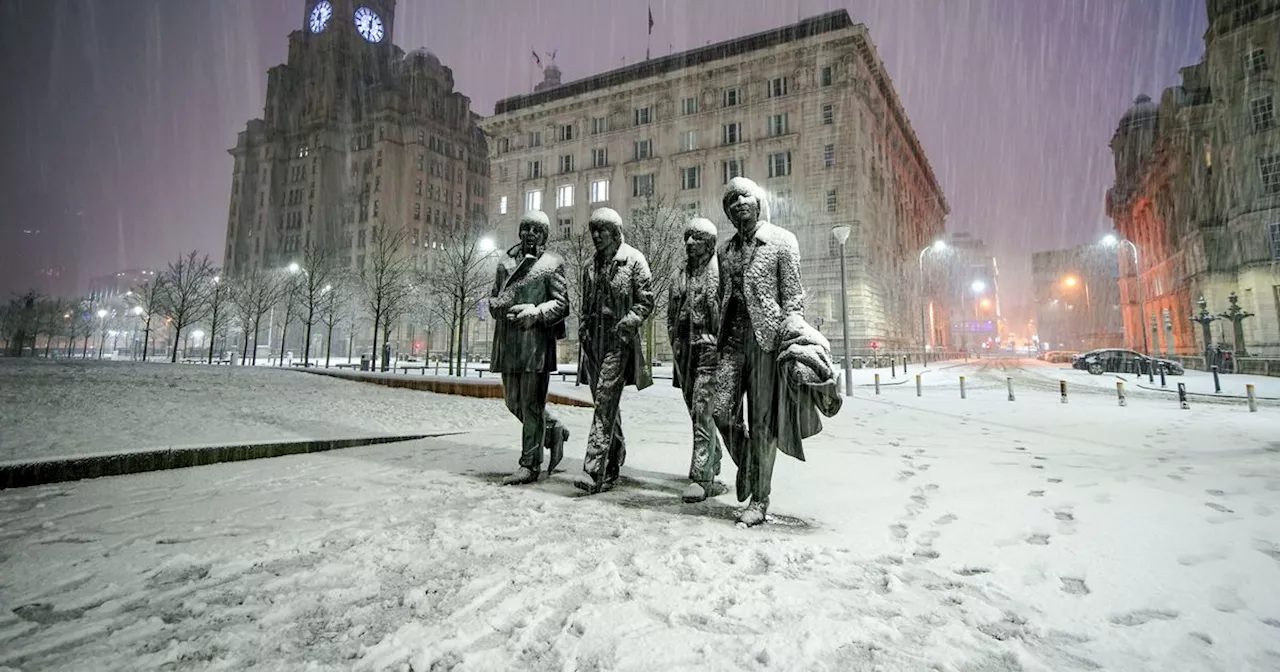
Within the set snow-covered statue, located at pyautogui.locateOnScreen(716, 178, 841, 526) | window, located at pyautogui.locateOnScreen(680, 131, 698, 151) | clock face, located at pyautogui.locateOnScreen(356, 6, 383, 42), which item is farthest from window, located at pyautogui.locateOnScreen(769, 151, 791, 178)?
Answer: clock face, located at pyautogui.locateOnScreen(356, 6, 383, 42)

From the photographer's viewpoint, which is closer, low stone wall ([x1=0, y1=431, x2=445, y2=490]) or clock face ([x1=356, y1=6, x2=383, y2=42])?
low stone wall ([x1=0, y1=431, x2=445, y2=490])

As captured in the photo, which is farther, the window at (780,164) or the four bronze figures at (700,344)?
the window at (780,164)

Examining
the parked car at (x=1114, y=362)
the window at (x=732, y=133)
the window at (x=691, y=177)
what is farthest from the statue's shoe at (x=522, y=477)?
the window at (x=732, y=133)

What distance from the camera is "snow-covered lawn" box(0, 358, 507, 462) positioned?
19.4 feet

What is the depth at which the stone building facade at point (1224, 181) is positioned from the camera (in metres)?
30.6

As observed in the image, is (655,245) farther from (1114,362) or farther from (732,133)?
(1114,362)

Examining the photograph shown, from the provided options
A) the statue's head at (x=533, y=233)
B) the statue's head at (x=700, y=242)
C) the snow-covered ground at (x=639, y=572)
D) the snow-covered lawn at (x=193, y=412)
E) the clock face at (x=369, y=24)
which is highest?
the clock face at (x=369, y=24)

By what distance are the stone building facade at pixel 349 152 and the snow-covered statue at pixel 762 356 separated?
88.2 metres

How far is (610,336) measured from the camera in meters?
4.79

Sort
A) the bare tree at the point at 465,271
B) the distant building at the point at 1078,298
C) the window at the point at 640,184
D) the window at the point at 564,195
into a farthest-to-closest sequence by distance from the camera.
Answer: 1. the distant building at the point at 1078,298
2. the window at the point at 564,195
3. the window at the point at 640,184
4. the bare tree at the point at 465,271

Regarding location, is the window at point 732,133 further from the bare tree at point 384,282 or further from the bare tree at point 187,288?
the bare tree at point 187,288

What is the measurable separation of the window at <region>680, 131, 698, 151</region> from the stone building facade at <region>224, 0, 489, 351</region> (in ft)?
157

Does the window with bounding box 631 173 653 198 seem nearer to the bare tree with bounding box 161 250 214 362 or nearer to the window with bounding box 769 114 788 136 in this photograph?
the window with bounding box 769 114 788 136

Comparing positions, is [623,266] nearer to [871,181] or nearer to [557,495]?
[557,495]
